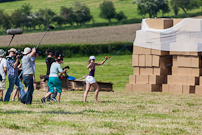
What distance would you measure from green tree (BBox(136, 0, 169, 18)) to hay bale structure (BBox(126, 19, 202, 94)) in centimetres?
8360

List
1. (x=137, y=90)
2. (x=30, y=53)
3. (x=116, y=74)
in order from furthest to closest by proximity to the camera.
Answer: (x=116, y=74)
(x=137, y=90)
(x=30, y=53)

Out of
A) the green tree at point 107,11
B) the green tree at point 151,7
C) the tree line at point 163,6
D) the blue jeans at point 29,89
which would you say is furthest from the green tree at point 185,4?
the blue jeans at point 29,89

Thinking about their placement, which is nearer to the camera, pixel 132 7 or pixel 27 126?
pixel 27 126

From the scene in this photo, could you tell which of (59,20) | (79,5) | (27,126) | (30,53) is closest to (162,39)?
(30,53)

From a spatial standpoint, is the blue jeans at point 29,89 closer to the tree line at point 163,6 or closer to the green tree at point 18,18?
the green tree at point 18,18

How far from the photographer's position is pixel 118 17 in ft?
336

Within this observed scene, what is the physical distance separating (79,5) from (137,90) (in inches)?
3515

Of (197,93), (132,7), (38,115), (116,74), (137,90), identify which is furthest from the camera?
(132,7)

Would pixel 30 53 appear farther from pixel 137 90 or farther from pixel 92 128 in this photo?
pixel 137 90

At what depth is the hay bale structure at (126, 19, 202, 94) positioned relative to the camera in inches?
725

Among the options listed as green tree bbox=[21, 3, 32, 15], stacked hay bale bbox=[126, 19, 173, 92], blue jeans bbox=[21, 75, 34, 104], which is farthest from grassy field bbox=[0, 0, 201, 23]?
blue jeans bbox=[21, 75, 34, 104]

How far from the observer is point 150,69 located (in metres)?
19.6

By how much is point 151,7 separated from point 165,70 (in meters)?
90.6

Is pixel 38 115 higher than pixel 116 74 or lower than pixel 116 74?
higher
